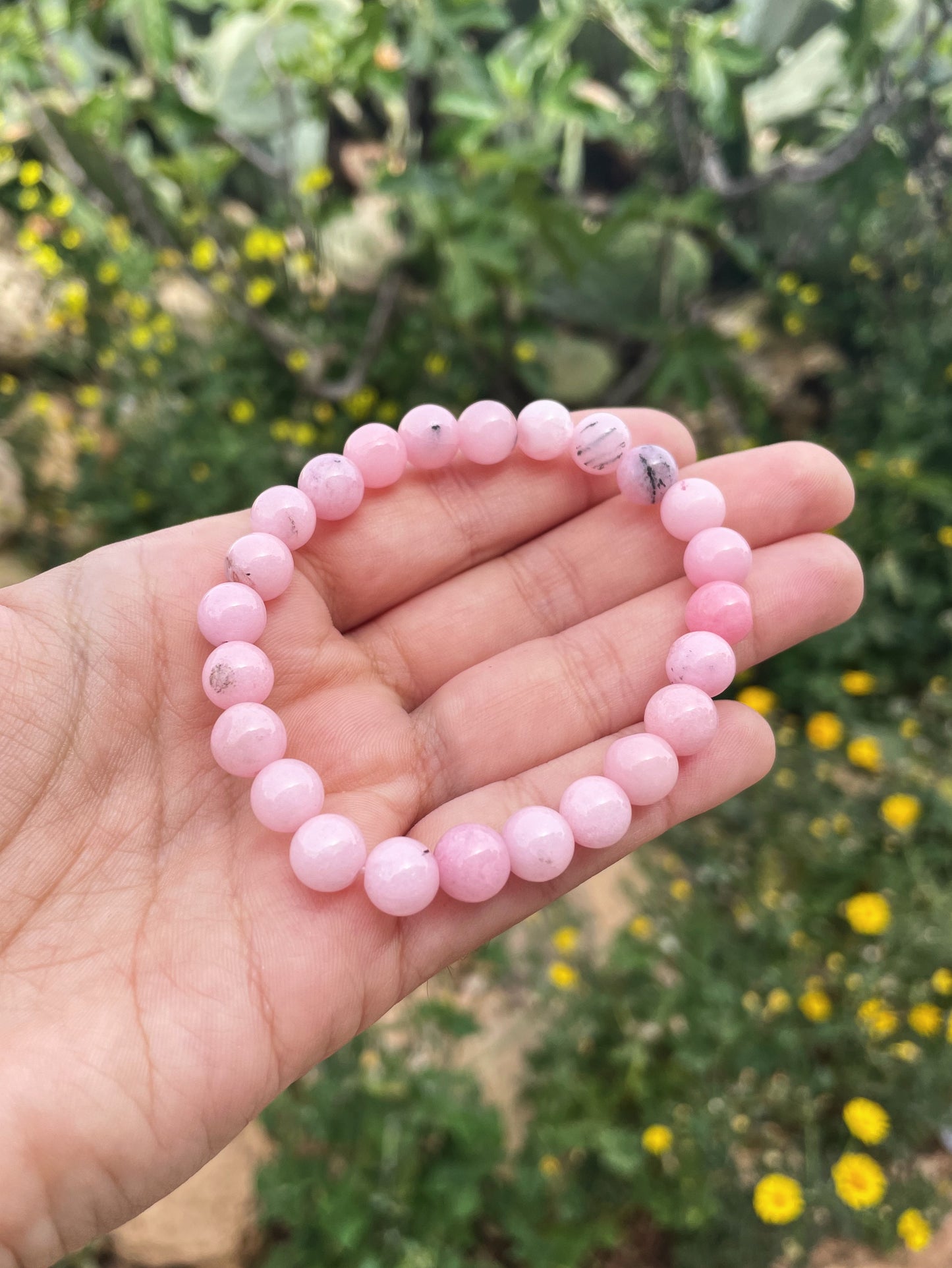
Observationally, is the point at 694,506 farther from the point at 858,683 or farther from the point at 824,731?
the point at 858,683

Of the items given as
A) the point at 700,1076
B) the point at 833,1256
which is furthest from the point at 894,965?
the point at 833,1256

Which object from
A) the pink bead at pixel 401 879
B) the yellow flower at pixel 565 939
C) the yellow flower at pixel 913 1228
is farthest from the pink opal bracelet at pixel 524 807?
the yellow flower at pixel 913 1228

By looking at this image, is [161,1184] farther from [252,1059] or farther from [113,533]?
[113,533]

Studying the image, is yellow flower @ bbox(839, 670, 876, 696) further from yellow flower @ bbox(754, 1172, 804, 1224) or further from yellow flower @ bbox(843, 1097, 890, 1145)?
yellow flower @ bbox(754, 1172, 804, 1224)

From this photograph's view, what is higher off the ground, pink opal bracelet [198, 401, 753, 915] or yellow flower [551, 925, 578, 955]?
pink opal bracelet [198, 401, 753, 915]

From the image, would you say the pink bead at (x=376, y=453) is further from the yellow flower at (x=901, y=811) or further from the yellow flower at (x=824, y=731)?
the yellow flower at (x=901, y=811)

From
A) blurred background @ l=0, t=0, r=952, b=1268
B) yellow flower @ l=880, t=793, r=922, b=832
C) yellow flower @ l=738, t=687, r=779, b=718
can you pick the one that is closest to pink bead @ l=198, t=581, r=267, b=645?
blurred background @ l=0, t=0, r=952, b=1268
